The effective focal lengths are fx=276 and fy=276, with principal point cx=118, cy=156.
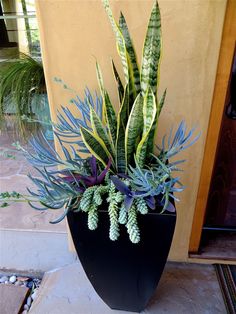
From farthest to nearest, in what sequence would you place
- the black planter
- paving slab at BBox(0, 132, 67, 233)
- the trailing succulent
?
1. paving slab at BBox(0, 132, 67, 233)
2. the black planter
3. the trailing succulent

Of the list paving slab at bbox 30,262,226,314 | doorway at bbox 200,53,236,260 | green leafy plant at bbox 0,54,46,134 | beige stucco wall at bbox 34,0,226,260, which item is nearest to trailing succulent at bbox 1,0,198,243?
beige stucco wall at bbox 34,0,226,260

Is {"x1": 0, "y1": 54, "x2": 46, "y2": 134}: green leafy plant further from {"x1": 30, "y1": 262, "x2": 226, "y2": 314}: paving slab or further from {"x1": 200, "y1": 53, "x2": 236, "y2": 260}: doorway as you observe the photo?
{"x1": 200, "y1": 53, "x2": 236, "y2": 260}: doorway

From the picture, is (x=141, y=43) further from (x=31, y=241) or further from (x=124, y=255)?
(x=31, y=241)

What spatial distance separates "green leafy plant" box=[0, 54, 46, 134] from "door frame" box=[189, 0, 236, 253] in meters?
1.24

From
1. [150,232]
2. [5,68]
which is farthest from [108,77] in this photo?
[5,68]

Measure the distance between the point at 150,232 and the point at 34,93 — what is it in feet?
4.52

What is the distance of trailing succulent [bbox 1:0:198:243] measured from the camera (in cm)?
84

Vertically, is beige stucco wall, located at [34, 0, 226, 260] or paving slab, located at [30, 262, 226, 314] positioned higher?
beige stucco wall, located at [34, 0, 226, 260]

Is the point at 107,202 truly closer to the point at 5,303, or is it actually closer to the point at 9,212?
the point at 5,303

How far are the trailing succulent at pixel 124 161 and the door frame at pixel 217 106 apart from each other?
0.28 m

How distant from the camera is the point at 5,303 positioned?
139cm

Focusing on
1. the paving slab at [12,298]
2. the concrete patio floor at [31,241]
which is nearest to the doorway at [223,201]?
the concrete patio floor at [31,241]

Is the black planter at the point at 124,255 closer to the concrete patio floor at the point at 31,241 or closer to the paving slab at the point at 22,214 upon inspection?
the concrete patio floor at the point at 31,241

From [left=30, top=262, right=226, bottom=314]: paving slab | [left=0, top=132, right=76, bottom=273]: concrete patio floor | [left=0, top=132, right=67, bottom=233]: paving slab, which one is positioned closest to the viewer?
[left=30, top=262, right=226, bottom=314]: paving slab
